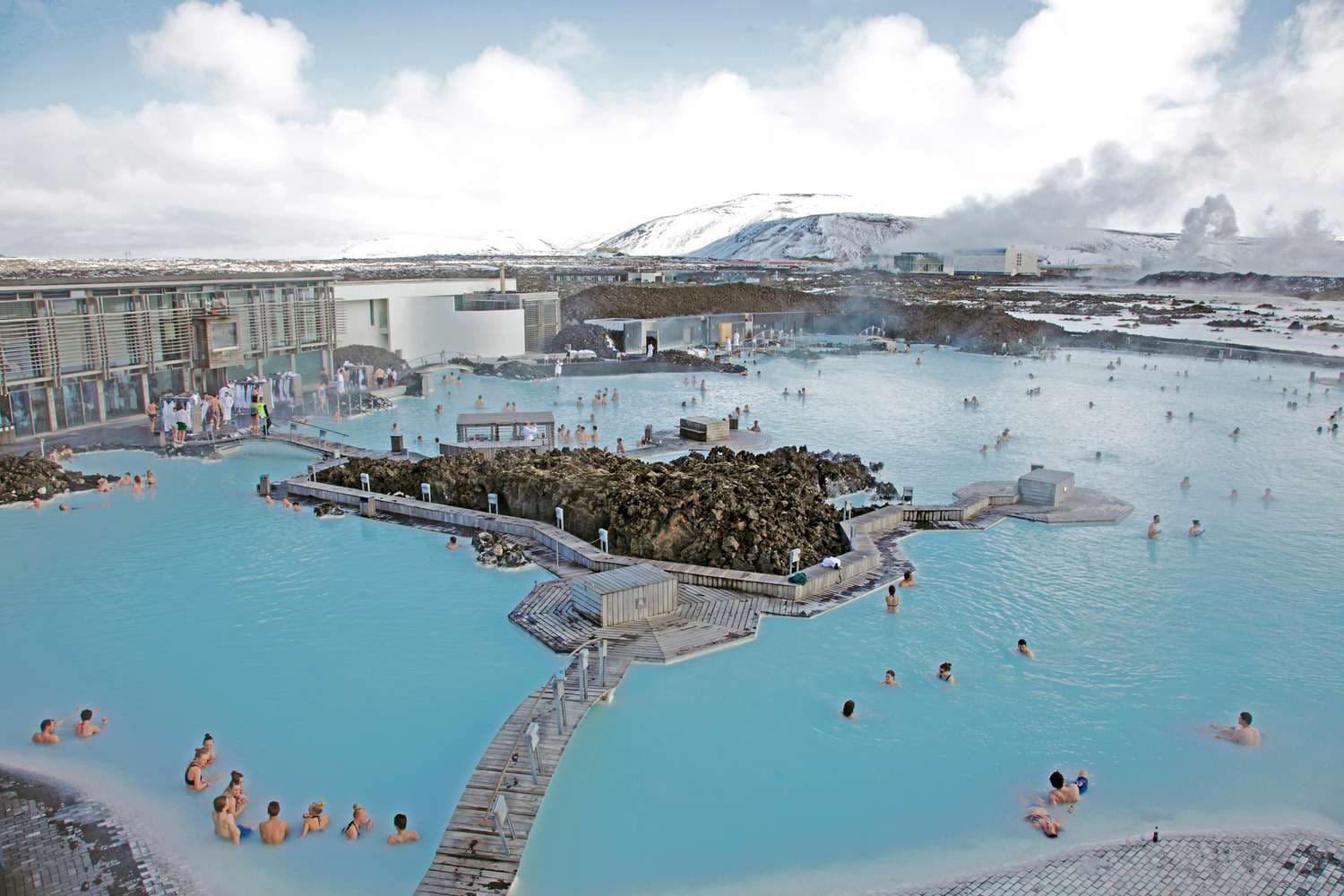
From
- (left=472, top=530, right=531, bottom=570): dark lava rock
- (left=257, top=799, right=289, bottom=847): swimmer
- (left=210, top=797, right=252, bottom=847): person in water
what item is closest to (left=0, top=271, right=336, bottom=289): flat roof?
(left=472, top=530, right=531, bottom=570): dark lava rock

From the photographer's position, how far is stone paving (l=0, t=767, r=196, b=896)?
21.4 ft

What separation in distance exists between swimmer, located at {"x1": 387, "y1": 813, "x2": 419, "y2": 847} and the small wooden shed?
163 inches

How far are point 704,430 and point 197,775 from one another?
1534 centimetres

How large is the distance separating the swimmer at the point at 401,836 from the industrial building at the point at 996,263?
120 m

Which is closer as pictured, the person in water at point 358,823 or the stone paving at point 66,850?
the stone paving at point 66,850

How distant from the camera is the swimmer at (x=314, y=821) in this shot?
23.8 ft

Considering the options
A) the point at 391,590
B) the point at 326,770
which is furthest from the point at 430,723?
the point at 391,590

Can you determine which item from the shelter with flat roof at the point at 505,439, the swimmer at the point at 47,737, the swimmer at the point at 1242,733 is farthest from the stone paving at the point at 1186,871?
the shelter with flat roof at the point at 505,439

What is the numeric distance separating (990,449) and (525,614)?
14801mm

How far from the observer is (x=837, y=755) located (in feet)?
28.1

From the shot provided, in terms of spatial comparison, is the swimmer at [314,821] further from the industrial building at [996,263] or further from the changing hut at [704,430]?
the industrial building at [996,263]

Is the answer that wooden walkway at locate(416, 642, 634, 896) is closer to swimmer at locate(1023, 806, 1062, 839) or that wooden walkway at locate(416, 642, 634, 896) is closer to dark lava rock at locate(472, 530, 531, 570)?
dark lava rock at locate(472, 530, 531, 570)

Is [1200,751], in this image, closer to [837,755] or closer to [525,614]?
[837,755]

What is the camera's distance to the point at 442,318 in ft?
114
